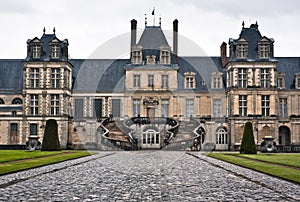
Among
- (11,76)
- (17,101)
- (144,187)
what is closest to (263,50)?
(17,101)

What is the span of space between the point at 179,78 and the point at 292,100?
1190 cm

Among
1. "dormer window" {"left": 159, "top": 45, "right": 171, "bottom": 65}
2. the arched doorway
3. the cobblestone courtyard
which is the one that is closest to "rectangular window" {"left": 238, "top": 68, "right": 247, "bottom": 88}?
the arched doorway

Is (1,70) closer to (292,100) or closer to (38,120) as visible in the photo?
(38,120)

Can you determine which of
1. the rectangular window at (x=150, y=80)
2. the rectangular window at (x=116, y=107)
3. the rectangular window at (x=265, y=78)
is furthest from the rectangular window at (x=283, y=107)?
the rectangular window at (x=116, y=107)

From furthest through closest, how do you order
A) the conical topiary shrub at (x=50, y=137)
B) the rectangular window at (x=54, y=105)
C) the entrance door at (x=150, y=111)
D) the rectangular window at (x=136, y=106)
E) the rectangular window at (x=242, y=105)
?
the rectangular window at (x=136, y=106)
the entrance door at (x=150, y=111)
the rectangular window at (x=54, y=105)
the rectangular window at (x=242, y=105)
the conical topiary shrub at (x=50, y=137)

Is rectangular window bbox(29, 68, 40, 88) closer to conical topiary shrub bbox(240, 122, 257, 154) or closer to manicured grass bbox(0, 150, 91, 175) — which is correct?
manicured grass bbox(0, 150, 91, 175)

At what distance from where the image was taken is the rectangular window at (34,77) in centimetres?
4594

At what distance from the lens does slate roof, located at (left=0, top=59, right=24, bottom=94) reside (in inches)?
1912

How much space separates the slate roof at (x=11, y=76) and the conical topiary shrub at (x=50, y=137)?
14001 millimetres

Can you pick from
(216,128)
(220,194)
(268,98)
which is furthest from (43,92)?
(220,194)

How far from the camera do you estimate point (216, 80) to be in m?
48.8

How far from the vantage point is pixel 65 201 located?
10.2m

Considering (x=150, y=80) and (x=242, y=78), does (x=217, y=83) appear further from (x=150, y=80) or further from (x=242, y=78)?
(x=150, y=80)

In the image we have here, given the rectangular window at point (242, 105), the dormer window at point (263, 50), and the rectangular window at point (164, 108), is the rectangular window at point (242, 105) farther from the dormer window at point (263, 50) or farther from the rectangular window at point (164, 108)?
the rectangular window at point (164, 108)
